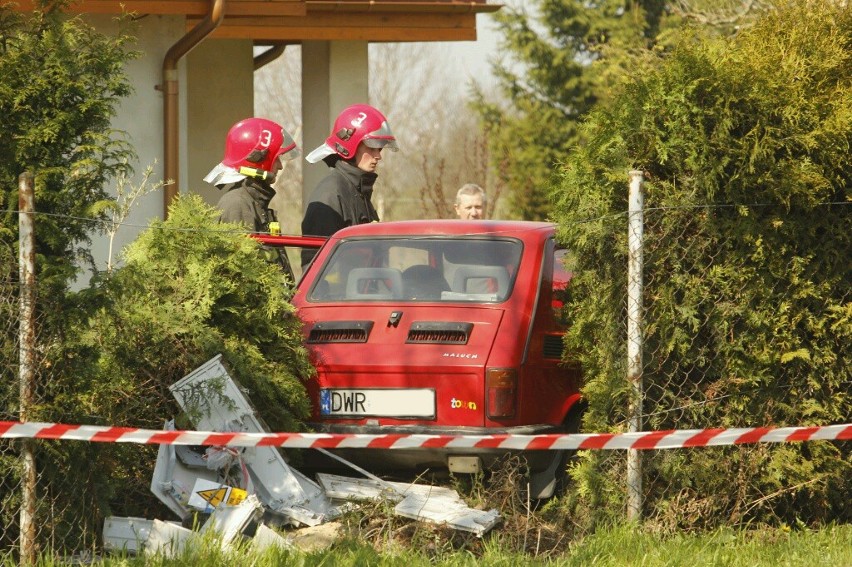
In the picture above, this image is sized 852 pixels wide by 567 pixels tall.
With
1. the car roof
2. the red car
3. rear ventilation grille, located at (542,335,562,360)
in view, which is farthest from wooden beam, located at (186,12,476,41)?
rear ventilation grille, located at (542,335,562,360)

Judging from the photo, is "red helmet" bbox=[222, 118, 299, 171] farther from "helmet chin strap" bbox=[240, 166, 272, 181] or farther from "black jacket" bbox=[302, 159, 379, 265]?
"black jacket" bbox=[302, 159, 379, 265]

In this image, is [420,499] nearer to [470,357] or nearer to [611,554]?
[470,357]

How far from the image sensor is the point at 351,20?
1471 cm

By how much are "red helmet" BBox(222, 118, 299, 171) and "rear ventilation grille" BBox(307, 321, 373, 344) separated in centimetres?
195

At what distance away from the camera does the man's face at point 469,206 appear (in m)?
10.7

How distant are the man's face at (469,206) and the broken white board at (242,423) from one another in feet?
14.2

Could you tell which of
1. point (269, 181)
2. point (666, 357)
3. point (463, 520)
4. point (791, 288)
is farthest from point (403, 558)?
point (269, 181)

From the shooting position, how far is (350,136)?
948 cm

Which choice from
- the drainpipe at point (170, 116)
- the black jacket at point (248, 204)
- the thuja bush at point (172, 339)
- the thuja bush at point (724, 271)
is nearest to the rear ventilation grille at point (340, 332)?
the thuja bush at point (172, 339)

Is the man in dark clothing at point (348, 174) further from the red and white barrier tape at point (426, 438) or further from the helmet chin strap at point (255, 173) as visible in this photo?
the red and white barrier tape at point (426, 438)

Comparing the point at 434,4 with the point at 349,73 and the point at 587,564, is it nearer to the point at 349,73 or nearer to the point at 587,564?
the point at 349,73

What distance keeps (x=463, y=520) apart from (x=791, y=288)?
2.09m

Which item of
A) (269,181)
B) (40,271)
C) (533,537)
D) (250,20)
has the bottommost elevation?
(533,537)

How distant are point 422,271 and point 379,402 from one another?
926mm
